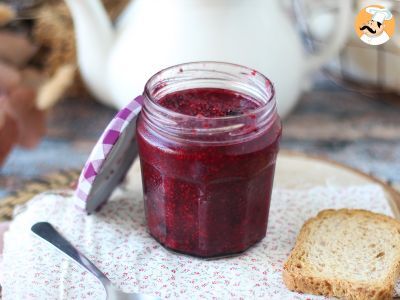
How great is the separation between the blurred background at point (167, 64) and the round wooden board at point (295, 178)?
0.03 meters

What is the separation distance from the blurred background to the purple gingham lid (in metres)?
0.24

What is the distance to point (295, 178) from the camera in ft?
5.82

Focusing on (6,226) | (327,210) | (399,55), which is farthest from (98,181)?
(399,55)

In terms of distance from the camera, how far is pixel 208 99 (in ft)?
4.67

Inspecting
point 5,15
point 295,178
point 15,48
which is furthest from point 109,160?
point 15,48

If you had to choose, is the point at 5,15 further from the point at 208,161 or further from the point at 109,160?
the point at 208,161

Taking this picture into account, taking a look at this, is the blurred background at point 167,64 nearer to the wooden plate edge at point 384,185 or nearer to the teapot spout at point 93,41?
the teapot spout at point 93,41

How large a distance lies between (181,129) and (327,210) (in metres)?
0.46

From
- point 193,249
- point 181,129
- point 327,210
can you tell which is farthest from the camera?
point 327,210

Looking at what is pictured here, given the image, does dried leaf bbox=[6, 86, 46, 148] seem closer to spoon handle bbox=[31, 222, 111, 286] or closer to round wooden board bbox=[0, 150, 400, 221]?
round wooden board bbox=[0, 150, 400, 221]

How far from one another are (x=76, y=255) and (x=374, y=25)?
29.2 inches

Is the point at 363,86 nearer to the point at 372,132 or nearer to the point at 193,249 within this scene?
the point at 372,132

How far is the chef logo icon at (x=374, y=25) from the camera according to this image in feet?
4.31

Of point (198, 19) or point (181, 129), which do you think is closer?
point (181, 129)
